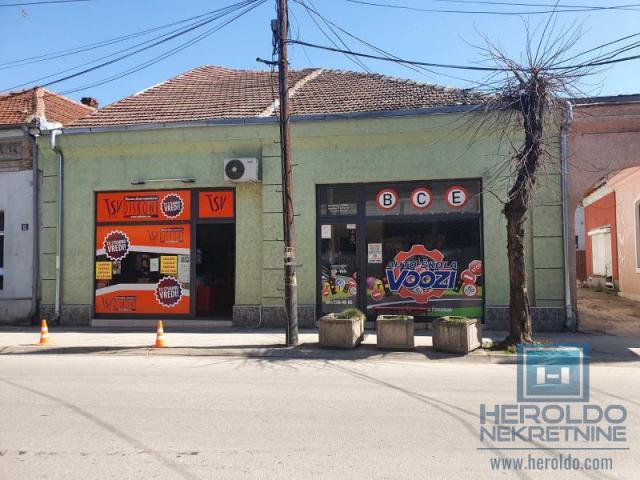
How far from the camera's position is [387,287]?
41.0 feet

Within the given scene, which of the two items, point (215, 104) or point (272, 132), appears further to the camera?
point (215, 104)

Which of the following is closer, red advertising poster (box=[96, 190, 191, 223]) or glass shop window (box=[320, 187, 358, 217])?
glass shop window (box=[320, 187, 358, 217])

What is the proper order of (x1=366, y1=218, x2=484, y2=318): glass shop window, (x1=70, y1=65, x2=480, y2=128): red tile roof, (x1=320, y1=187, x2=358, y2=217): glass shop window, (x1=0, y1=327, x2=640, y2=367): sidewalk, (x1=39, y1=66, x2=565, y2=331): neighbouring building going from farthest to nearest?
Result: (x1=70, y1=65, x2=480, y2=128): red tile roof
(x1=320, y1=187, x2=358, y2=217): glass shop window
(x1=366, y1=218, x2=484, y2=318): glass shop window
(x1=39, y1=66, x2=565, y2=331): neighbouring building
(x1=0, y1=327, x2=640, y2=367): sidewalk

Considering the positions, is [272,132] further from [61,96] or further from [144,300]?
[61,96]

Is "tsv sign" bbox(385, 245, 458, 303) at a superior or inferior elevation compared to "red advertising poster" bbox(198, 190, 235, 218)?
inferior

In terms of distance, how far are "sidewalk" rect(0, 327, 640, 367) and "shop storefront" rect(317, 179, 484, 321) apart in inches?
40.6

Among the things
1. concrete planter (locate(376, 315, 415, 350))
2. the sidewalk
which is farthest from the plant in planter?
concrete planter (locate(376, 315, 415, 350))

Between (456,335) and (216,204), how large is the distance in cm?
680

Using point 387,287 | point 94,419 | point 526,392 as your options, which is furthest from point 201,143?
point 526,392

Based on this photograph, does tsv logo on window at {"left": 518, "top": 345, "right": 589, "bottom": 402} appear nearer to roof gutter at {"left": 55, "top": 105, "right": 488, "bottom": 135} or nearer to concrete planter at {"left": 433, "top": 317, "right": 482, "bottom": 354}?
concrete planter at {"left": 433, "top": 317, "right": 482, "bottom": 354}

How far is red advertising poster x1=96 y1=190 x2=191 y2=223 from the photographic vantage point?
13.4 meters

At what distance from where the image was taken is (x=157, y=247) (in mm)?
13422

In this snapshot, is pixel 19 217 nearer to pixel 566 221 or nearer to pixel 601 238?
pixel 566 221

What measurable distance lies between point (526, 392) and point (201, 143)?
951 cm
